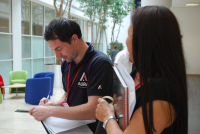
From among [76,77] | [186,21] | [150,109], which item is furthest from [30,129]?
[186,21]

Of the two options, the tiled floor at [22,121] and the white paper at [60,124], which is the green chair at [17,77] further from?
the white paper at [60,124]

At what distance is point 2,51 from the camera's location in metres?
8.49

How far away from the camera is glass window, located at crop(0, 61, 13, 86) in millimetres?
8622

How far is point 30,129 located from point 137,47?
4242 millimetres

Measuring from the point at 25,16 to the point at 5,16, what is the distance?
4.37 feet

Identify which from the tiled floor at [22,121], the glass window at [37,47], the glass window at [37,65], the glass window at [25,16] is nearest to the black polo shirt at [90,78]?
the tiled floor at [22,121]

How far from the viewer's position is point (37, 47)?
35.7ft

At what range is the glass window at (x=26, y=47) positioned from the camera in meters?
9.84

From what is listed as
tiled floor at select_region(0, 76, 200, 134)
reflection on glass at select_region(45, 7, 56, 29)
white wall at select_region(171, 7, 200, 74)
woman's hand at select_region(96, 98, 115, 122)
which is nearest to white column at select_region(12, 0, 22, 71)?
reflection on glass at select_region(45, 7, 56, 29)

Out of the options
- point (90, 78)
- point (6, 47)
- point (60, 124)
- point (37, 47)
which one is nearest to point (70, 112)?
point (60, 124)

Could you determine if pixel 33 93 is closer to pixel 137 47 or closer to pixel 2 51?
pixel 2 51

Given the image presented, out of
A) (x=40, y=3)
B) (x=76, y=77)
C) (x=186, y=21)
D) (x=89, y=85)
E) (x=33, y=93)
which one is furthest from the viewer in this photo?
(x=40, y=3)

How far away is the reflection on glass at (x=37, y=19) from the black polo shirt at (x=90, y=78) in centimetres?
951

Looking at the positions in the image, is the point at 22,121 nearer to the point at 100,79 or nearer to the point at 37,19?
the point at 100,79
